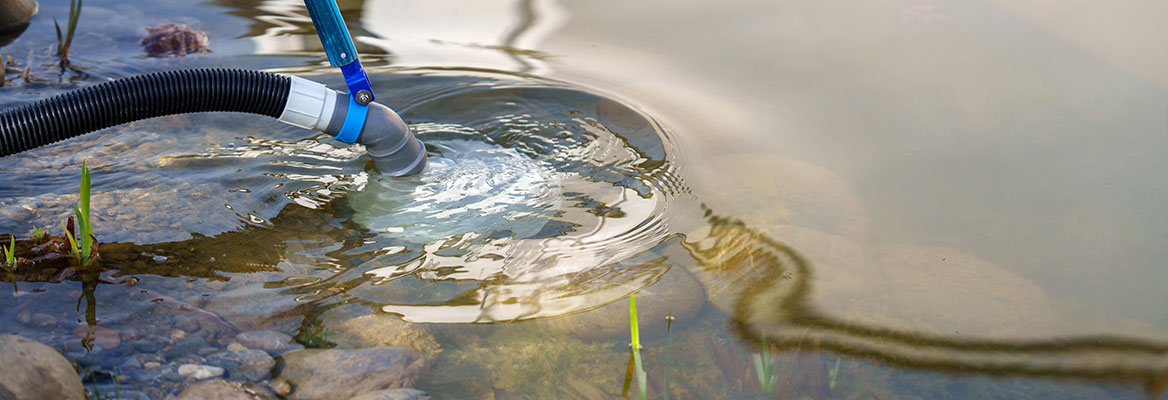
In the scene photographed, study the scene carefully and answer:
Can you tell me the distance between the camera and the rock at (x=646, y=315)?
6.91 ft

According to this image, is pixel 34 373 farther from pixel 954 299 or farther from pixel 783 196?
pixel 954 299

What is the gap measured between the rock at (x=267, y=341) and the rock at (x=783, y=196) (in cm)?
151

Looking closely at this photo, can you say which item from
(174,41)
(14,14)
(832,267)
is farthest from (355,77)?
(14,14)

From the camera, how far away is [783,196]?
2.78 metres

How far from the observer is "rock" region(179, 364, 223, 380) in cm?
182

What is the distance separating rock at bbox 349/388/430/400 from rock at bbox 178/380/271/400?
24cm

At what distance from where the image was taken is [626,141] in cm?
326

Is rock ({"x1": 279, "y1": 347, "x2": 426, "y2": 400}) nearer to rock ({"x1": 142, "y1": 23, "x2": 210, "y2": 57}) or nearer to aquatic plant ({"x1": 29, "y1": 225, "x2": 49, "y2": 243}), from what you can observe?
aquatic plant ({"x1": 29, "y1": 225, "x2": 49, "y2": 243})

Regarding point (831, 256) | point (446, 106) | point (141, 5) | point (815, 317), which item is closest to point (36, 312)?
point (446, 106)

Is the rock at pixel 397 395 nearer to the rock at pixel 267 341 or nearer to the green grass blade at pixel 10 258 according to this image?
the rock at pixel 267 341

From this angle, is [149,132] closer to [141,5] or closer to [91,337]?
[91,337]

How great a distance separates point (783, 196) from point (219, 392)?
1.98 metres

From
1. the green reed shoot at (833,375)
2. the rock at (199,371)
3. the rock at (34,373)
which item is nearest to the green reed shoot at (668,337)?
the green reed shoot at (833,375)

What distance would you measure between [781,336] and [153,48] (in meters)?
3.74
